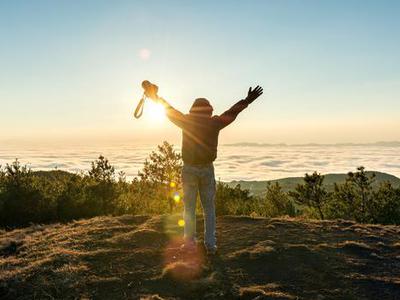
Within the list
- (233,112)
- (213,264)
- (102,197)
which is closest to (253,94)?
(233,112)

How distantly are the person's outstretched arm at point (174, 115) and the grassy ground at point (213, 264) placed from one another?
3.35 meters

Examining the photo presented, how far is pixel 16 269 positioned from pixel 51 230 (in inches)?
210

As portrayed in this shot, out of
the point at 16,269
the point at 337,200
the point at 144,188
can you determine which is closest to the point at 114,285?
the point at 16,269

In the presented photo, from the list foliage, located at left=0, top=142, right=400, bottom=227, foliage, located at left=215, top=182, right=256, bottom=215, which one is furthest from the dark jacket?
foliage, located at left=215, top=182, right=256, bottom=215

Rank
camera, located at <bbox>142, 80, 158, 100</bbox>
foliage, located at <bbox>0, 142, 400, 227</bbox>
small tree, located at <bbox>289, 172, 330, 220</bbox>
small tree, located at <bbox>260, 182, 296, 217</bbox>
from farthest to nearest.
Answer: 1. small tree, located at <bbox>260, 182, 296, 217</bbox>
2. small tree, located at <bbox>289, 172, 330, 220</bbox>
3. foliage, located at <bbox>0, 142, 400, 227</bbox>
4. camera, located at <bbox>142, 80, 158, 100</bbox>

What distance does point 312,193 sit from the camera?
50250 millimetres

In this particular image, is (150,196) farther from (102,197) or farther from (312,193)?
(312,193)

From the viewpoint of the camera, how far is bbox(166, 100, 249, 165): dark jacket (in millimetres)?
9172

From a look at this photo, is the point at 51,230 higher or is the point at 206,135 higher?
the point at 206,135

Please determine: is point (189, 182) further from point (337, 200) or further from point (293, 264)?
point (337, 200)

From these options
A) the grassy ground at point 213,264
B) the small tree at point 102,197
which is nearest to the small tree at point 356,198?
the small tree at point 102,197

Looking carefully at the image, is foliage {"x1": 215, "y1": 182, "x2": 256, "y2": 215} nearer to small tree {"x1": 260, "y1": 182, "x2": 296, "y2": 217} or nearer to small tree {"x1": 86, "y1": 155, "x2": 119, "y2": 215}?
small tree {"x1": 260, "y1": 182, "x2": 296, "y2": 217}

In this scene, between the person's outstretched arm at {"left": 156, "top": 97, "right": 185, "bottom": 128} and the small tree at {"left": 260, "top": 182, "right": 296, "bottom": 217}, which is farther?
the small tree at {"left": 260, "top": 182, "right": 296, "bottom": 217}

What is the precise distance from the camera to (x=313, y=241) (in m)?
11.1
